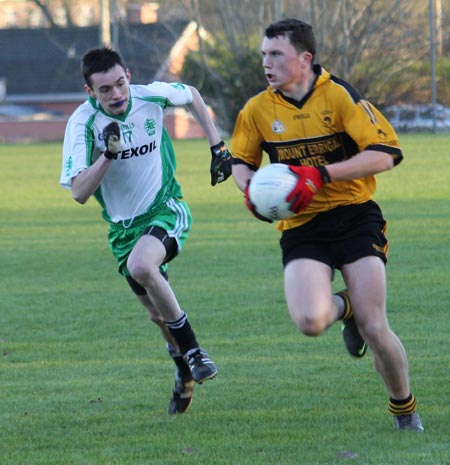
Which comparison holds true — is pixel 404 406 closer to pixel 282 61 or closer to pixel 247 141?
pixel 247 141

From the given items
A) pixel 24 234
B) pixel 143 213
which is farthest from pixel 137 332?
pixel 24 234

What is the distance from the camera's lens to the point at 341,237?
5.36 meters

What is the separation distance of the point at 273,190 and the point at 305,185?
0.14 metres

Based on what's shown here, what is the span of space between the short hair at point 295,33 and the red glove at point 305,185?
605mm

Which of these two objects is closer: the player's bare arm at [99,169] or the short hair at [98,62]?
the player's bare arm at [99,169]

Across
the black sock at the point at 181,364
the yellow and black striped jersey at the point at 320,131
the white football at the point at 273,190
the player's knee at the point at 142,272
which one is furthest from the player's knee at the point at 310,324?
the black sock at the point at 181,364

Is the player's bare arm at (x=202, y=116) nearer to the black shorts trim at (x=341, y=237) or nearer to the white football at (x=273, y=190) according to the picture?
the black shorts trim at (x=341, y=237)

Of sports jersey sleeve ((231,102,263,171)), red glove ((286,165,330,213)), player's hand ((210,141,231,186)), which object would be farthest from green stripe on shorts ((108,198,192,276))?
red glove ((286,165,330,213))

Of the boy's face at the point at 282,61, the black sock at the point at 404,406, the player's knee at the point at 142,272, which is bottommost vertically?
the black sock at the point at 404,406

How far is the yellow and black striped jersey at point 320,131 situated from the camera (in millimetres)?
5230

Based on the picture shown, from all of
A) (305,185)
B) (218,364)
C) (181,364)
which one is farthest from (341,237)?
(218,364)

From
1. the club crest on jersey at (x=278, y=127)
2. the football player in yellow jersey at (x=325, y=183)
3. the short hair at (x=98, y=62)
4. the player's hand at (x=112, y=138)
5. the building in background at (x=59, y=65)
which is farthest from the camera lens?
the building in background at (x=59, y=65)

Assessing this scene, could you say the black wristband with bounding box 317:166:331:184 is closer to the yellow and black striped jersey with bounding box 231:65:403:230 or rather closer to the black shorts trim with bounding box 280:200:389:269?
the yellow and black striped jersey with bounding box 231:65:403:230

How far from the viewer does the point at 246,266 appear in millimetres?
11789
